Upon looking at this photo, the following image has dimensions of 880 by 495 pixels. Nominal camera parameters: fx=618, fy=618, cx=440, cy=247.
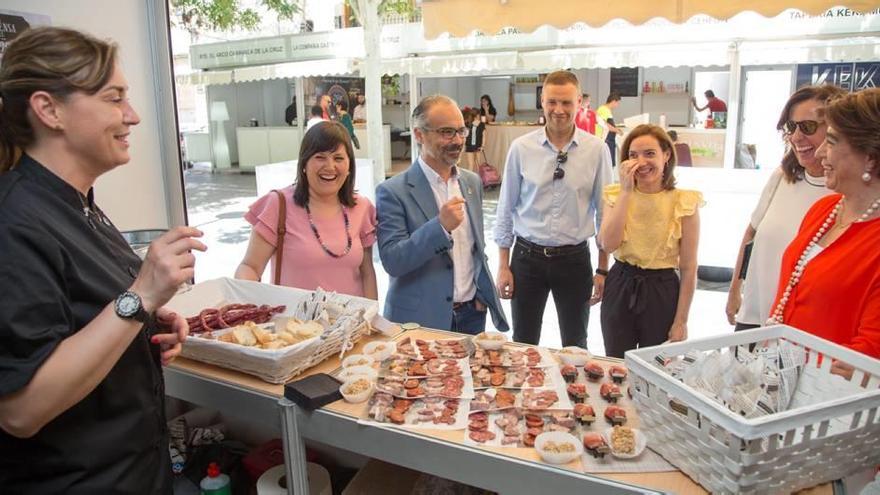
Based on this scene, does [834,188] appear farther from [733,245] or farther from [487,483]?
[733,245]

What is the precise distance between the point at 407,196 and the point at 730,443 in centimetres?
158

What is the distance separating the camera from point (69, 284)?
1.16 m

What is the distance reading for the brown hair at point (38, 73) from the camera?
116cm

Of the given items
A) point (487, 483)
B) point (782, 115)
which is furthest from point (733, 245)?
point (487, 483)

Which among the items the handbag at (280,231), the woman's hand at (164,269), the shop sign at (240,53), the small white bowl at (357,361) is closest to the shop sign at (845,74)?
the shop sign at (240,53)

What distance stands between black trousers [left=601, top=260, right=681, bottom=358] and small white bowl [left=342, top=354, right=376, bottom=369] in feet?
4.21

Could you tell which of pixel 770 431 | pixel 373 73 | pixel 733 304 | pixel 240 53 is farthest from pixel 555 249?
pixel 240 53

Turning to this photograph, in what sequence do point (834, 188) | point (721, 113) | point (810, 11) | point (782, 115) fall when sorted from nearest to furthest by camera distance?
point (834, 188), point (782, 115), point (810, 11), point (721, 113)

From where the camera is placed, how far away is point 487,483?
1340 mm

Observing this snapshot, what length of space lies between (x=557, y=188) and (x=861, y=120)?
151 centimetres

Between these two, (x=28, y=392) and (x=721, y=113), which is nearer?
(x=28, y=392)

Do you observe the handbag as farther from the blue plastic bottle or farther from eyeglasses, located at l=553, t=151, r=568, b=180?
eyeglasses, located at l=553, t=151, r=568, b=180

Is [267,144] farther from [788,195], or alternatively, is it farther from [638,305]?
[788,195]

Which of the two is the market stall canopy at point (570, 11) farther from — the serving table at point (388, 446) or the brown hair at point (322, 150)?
the serving table at point (388, 446)
